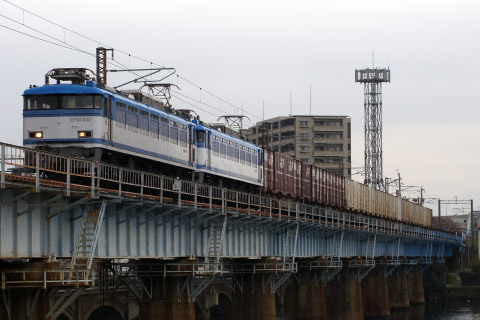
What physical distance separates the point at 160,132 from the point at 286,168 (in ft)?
100

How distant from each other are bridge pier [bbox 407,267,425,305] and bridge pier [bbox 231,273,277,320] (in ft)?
255

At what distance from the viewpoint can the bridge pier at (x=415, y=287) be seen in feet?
455

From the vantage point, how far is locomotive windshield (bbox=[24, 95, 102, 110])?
40.5 metres

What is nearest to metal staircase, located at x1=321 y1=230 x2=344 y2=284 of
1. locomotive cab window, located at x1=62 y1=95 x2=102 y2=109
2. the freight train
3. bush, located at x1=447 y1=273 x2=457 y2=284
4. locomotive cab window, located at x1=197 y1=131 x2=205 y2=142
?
the freight train

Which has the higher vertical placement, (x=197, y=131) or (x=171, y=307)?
(x=197, y=131)

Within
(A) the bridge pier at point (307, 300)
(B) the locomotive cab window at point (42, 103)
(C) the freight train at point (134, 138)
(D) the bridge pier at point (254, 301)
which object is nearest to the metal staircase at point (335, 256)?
(A) the bridge pier at point (307, 300)

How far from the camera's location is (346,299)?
95.4m

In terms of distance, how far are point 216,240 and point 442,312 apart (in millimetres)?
79273

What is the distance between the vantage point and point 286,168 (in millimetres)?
78250

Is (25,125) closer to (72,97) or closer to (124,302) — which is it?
(72,97)

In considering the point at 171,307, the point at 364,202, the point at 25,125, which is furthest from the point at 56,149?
the point at 364,202

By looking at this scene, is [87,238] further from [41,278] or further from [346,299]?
[346,299]

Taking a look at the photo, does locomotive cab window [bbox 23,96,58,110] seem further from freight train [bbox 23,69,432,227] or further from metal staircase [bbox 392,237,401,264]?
metal staircase [bbox 392,237,401,264]

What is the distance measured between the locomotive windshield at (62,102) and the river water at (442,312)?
267 feet
